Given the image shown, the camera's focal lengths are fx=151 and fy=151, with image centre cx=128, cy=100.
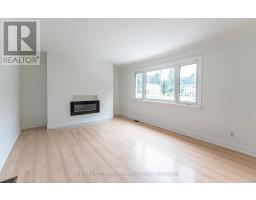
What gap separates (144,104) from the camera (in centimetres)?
580

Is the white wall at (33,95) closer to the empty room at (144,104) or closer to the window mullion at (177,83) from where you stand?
the empty room at (144,104)

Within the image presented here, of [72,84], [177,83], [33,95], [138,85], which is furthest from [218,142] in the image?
[33,95]

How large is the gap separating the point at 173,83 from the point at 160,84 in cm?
63

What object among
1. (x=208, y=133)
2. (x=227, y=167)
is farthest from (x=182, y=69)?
(x=227, y=167)

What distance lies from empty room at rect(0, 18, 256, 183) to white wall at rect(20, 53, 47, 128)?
27 mm

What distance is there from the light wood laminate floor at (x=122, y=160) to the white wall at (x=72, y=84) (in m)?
1.03

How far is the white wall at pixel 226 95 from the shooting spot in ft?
9.60

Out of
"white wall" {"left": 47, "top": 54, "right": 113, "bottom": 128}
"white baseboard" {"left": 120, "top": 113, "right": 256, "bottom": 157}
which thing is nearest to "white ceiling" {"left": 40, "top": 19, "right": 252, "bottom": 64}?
"white wall" {"left": 47, "top": 54, "right": 113, "bottom": 128}

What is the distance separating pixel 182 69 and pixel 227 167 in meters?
2.75

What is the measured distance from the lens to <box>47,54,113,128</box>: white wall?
469 centimetres

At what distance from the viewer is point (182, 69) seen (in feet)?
14.3

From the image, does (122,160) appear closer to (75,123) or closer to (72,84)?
(75,123)

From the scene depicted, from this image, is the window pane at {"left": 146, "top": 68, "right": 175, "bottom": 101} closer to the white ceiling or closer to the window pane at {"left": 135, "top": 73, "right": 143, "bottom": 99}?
the window pane at {"left": 135, "top": 73, "right": 143, "bottom": 99}
